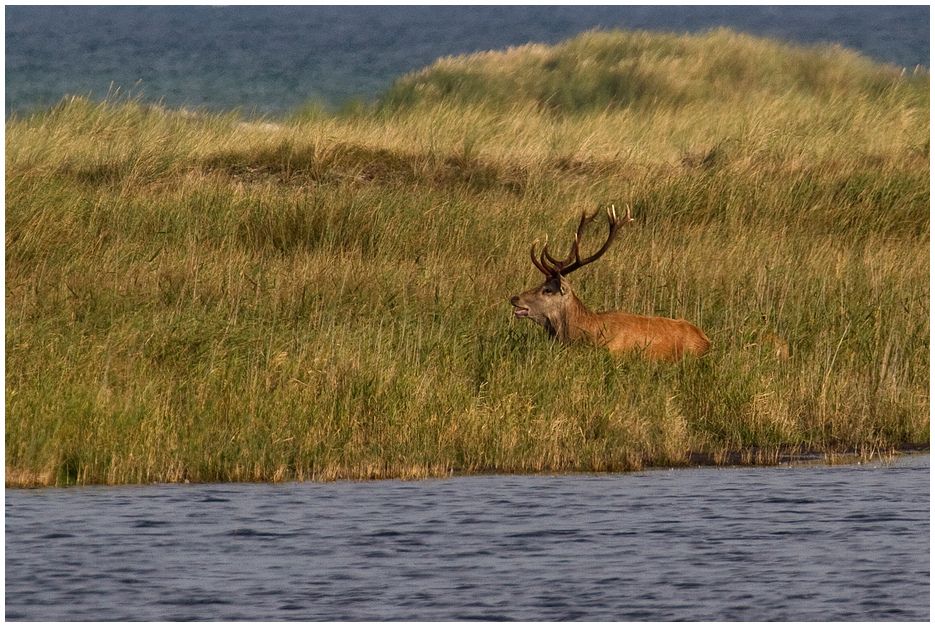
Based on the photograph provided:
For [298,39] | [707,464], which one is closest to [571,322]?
[707,464]

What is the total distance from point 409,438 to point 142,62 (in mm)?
61132

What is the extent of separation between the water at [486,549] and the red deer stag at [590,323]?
6.35 ft

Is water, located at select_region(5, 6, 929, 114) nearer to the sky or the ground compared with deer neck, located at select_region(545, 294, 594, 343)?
nearer to the sky

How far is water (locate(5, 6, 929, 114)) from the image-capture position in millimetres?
57812

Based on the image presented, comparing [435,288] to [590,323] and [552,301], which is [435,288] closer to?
[552,301]

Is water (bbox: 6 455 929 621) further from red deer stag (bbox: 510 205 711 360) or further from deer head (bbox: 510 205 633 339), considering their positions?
deer head (bbox: 510 205 633 339)

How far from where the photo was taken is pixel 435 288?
13.8m

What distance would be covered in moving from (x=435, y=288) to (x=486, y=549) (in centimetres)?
532

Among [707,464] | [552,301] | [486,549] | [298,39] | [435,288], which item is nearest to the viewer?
[486,549]

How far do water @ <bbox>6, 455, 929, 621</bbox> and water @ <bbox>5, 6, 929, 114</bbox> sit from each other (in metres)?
35.4

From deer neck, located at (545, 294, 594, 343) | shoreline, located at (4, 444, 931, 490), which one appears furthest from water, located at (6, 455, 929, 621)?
deer neck, located at (545, 294, 594, 343)

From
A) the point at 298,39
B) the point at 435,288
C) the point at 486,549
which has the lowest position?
the point at 486,549

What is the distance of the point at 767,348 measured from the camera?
39.3 feet

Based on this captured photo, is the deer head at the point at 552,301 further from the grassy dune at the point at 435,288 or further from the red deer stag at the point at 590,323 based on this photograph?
the grassy dune at the point at 435,288
